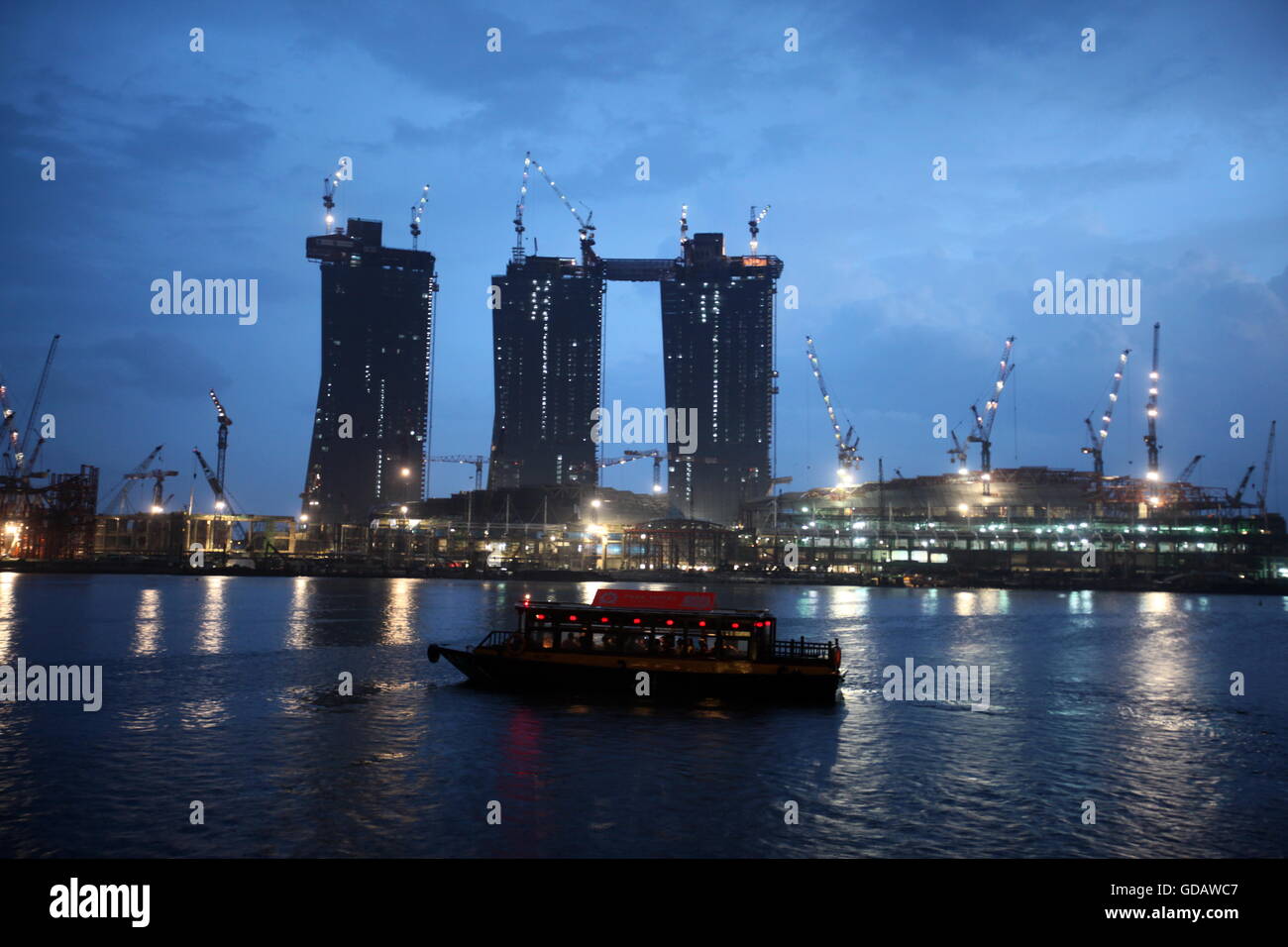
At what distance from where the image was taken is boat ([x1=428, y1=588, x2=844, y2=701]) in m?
37.8

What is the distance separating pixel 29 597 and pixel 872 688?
93.3 metres

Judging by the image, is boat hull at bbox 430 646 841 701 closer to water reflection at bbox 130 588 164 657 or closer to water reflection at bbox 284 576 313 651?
water reflection at bbox 284 576 313 651

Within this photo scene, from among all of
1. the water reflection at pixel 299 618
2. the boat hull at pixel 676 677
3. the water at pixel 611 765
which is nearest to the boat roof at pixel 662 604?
the boat hull at pixel 676 677

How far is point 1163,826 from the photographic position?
2281 cm

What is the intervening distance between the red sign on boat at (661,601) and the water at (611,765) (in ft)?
13.9

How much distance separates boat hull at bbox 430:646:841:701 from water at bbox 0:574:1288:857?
1.16m

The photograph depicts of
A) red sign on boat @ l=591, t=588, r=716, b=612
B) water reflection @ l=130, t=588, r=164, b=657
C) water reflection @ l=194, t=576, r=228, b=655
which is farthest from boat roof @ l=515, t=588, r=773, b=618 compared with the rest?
water reflection @ l=130, t=588, r=164, b=657

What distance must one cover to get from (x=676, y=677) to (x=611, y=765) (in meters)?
11.0

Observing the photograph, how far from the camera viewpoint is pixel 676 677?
3803cm

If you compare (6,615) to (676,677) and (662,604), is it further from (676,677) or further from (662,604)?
(676,677)

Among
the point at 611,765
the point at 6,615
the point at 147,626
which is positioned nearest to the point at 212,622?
the point at 147,626

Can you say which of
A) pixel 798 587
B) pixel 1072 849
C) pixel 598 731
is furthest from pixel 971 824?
pixel 798 587
